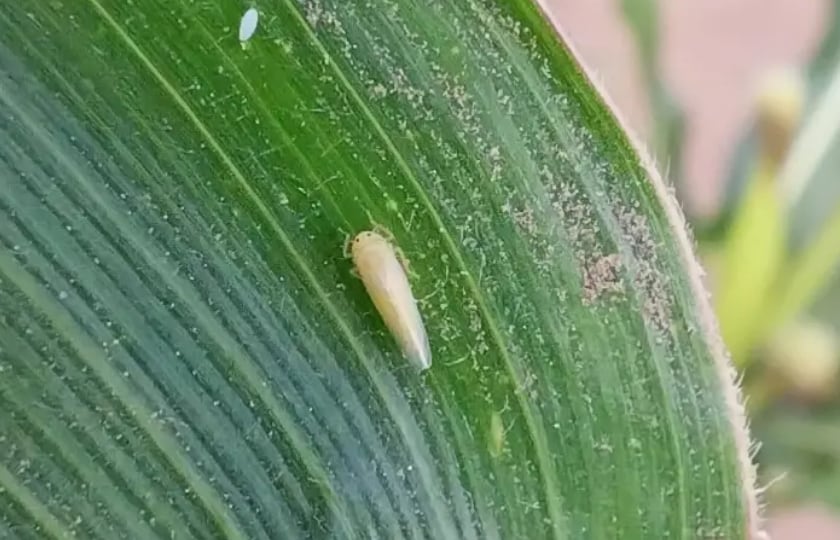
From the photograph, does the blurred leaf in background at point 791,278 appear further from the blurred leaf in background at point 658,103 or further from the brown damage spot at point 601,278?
the brown damage spot at point 601,278

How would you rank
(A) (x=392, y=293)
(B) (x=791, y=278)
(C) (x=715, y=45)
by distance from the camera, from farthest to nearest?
(C) (x=715, y=45) < (B) (x=791, y=278) < (A) (x=392, y=293)

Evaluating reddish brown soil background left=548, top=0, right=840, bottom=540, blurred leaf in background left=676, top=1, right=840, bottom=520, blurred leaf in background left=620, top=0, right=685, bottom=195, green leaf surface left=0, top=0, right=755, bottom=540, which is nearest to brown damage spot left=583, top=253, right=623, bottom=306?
green leaf surface left=0, top=0, right=755, bottom=540

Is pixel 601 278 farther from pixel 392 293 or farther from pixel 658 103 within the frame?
pixel 658 103

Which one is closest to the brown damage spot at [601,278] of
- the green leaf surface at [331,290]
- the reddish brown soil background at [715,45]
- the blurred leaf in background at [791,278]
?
the green leaf surface at [331,290]

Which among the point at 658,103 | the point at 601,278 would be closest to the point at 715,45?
the point at 658,103

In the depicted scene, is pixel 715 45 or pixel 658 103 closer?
pixel 658 103

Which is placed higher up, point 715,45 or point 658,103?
point 715,45

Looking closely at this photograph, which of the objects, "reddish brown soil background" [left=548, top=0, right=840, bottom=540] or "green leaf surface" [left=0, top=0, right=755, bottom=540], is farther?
"reddish brown soil background" [left=548, top=0, right=840, bottom=540]

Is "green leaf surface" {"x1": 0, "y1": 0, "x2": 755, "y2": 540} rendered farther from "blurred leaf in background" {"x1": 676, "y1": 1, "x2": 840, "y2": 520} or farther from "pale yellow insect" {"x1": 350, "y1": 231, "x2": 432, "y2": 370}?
"blurred leaf in background" {"x1": 676, "y1": 1, "x2": 840, "y2": 520}
